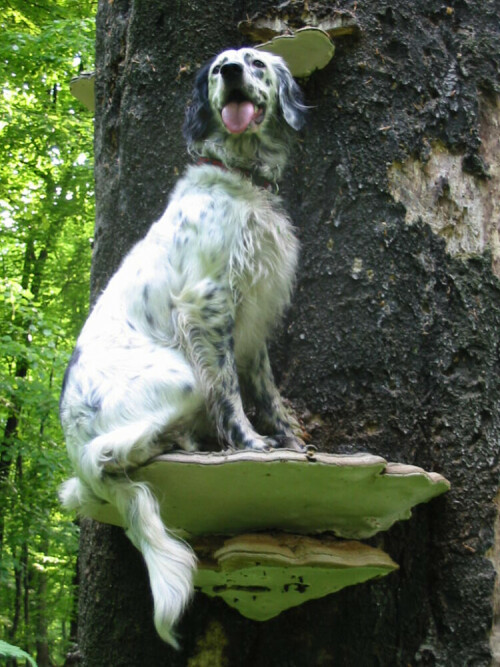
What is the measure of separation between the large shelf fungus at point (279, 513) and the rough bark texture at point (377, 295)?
32cm

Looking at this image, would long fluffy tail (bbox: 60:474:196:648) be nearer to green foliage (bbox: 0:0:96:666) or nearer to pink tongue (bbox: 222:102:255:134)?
pink tongue (bbox: 222:102:255:134)

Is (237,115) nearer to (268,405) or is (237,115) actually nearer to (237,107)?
(237,107)

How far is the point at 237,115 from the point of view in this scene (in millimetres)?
3096

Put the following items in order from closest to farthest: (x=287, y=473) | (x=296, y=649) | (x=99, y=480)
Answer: (x=287, y=473) < (x=99, y=480) < (x=296, y=649)

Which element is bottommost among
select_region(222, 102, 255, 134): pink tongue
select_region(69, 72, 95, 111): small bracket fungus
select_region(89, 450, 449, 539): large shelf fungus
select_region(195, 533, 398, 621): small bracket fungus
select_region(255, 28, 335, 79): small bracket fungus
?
select_region(195, 533, 398, 621): small bracket fungus

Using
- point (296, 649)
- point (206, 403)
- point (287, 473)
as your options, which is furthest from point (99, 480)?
point (296, 649)

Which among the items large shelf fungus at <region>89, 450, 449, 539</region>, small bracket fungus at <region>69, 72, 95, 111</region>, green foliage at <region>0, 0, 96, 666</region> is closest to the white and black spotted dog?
large shelf fungus at <region>89, 450, 449, 539</region>

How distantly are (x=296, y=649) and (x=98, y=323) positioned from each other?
147 centimetres

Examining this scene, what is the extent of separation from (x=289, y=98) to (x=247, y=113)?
0.78ft

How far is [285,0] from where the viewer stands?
352 centimetres

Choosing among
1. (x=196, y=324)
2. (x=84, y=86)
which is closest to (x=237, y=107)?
(x=196, y=324)

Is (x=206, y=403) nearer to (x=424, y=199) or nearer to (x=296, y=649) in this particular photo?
(x=296, y=649)

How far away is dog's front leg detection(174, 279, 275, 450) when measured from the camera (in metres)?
2.83

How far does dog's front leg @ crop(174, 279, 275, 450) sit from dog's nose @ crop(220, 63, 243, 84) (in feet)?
2.74
